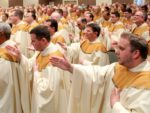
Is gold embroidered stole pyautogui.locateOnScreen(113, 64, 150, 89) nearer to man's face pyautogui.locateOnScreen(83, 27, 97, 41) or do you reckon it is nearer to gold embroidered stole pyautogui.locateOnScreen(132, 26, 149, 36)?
man's face pyautogui.locateOnScreen(83, 27, 97, 41)

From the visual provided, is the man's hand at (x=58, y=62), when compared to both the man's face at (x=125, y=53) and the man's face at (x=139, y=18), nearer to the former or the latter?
the man's face at (x=125, y=53)

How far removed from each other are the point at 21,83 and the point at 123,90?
1.45 m

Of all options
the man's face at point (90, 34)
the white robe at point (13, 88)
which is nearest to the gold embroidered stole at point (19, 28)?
the man's face at point (90, 34)

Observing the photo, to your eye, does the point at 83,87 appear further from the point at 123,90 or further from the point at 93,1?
the point at 93,1

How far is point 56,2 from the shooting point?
972 inches

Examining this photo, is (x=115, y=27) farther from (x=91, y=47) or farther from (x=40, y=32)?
(x=40, y=32)

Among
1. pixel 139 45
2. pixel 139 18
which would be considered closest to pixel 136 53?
pixel 139 45

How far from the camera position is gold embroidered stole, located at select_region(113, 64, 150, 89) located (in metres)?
3.23

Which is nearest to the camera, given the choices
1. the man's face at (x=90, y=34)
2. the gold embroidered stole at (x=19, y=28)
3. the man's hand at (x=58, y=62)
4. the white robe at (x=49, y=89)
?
the man's hand at (x=58, y=62)

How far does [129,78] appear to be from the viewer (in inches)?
133

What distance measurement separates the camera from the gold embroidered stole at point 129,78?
3.23 m

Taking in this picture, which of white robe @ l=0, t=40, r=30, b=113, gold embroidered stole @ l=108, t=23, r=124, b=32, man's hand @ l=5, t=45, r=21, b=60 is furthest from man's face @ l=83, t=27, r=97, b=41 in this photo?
gold embroidered stole @ l=108, t=23, r=124, b=32

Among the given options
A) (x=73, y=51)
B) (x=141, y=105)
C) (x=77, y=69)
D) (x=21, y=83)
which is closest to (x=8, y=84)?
(x=21, y=83)

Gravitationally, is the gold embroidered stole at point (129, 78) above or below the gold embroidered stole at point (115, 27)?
above
